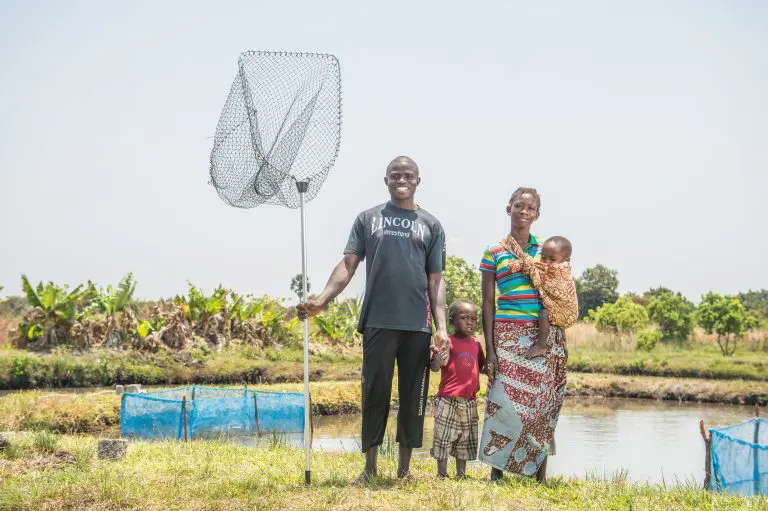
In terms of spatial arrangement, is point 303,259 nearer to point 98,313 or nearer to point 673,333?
point 98,313

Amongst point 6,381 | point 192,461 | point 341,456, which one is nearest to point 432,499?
point 192,461

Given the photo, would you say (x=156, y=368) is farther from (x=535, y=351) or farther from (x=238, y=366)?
(x=535, y=351)

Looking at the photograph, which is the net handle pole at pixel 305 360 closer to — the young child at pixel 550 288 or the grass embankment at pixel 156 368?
the young child at pixel 550 288

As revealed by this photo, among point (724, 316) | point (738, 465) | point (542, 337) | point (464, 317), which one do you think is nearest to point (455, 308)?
point (464, 317)

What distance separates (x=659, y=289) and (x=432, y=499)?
51.0m

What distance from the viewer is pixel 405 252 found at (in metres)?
4.12

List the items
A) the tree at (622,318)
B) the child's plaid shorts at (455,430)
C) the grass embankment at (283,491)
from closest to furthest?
the grass embankment at (283,491), the child's plaid shorts at (455,430), the tree at (622,318)

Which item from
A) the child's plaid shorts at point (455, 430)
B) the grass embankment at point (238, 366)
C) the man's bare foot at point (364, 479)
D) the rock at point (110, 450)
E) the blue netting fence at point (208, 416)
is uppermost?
the child's plaid shorts at point (455, 430)

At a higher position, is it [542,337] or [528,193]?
[528,193]

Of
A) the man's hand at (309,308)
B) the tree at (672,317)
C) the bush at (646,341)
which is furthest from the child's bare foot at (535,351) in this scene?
the tree at (672,317)

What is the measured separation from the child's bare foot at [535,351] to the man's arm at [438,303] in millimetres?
539

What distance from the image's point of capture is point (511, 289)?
4473 millimetres

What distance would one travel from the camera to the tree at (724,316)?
88.9 ft

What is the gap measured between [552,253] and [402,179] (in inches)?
38.9
